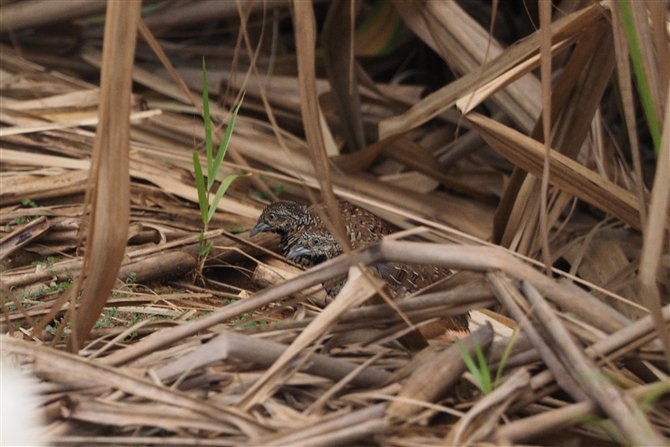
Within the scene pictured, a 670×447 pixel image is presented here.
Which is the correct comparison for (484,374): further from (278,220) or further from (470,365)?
(278,220)

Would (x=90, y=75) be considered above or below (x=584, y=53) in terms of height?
above

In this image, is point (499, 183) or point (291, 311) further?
point (499, 183)

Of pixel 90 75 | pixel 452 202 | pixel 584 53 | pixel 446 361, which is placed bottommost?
pixel 446 361


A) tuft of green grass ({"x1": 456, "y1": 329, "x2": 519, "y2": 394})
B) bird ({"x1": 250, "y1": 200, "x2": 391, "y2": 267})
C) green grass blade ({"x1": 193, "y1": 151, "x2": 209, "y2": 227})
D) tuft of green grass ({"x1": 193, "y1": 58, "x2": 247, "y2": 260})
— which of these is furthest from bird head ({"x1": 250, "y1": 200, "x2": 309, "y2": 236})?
tuft of green grass ({"x1": 456, "y1": 329, "x2": 519, "y2": 394})

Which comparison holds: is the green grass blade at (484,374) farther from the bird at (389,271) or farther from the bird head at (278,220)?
the bird head at (278,220)

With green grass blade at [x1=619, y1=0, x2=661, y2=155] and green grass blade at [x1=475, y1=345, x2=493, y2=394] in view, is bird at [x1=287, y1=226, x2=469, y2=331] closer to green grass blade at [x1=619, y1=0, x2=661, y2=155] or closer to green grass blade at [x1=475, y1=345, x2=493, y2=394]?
green grass blade at [x1=475, y1=345, x2=493, y2=394]

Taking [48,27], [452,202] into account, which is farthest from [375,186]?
[48,27]

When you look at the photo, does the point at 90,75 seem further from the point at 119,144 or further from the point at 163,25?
the point at 119,144
